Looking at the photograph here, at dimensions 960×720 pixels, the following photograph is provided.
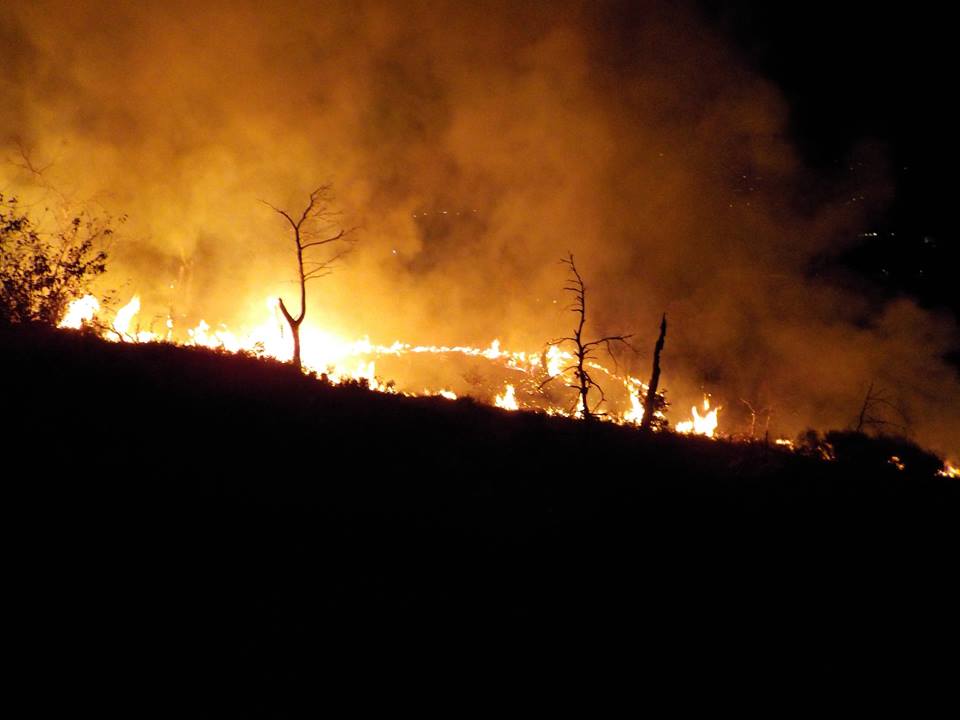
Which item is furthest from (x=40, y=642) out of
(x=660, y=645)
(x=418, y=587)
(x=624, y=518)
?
(x=624, y=518)

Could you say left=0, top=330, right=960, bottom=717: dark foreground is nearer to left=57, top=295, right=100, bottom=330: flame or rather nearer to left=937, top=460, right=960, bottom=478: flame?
left=57, top=295, right=100, bottom=330: flame

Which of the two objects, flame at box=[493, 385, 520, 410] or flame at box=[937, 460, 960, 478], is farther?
flame at box=[493, 385, 520, 410]

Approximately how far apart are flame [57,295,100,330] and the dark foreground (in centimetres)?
841

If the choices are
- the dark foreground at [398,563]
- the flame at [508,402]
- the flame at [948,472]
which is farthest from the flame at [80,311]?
the flame at [948,472]

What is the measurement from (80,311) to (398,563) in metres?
18.4

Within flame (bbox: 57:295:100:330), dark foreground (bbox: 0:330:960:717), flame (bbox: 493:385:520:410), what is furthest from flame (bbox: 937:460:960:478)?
flame (bbox: 57:295:100:330)

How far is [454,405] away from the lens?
46.5ft

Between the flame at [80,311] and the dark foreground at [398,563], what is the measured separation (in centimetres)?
841

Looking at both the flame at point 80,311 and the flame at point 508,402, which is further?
the flame at point 508,402

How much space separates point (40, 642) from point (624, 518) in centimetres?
728

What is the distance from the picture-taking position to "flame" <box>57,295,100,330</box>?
17812mm

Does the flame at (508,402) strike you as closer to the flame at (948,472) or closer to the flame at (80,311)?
the flame at (948,472)

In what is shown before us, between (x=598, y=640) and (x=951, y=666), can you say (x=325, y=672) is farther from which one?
(x=951, y=666)

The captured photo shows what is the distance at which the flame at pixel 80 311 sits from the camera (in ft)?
58.4
